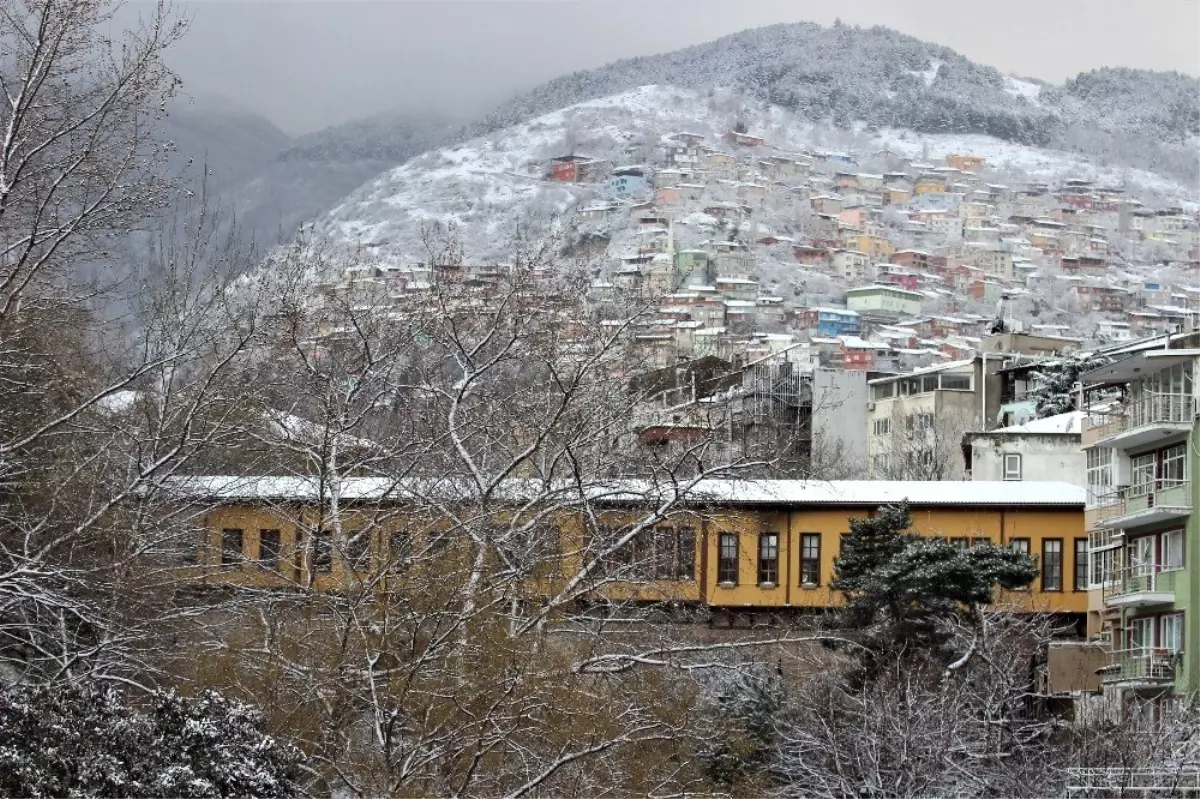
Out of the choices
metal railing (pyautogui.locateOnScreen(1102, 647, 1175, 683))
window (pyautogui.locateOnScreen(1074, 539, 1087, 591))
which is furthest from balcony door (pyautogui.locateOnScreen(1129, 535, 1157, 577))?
window (pyautogui.locateOnScreen(1074, 539, 1087, 591))

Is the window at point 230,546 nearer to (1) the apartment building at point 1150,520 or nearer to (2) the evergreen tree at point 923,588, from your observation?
(2) the evergreen tree at point 923,588

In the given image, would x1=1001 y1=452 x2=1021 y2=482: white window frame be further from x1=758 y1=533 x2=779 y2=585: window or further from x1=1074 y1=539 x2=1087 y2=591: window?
x1=758 y1=533 x2=779 y2=585: window

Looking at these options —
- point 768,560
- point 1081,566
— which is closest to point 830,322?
point 1081,566

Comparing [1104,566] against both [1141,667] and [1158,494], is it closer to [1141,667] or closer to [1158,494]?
[1158,494]

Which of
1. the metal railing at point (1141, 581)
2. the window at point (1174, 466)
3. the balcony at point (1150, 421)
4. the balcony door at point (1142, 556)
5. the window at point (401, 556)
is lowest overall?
the metal railing at point (1141, 581)

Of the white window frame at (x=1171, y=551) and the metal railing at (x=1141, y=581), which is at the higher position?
the white window frame at (x=1171, y=551)

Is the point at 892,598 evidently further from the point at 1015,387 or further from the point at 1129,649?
the point at 1015,387

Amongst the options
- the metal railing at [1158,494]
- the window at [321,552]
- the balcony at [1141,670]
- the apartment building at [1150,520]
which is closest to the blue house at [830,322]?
the apartment building at [1150,520]
